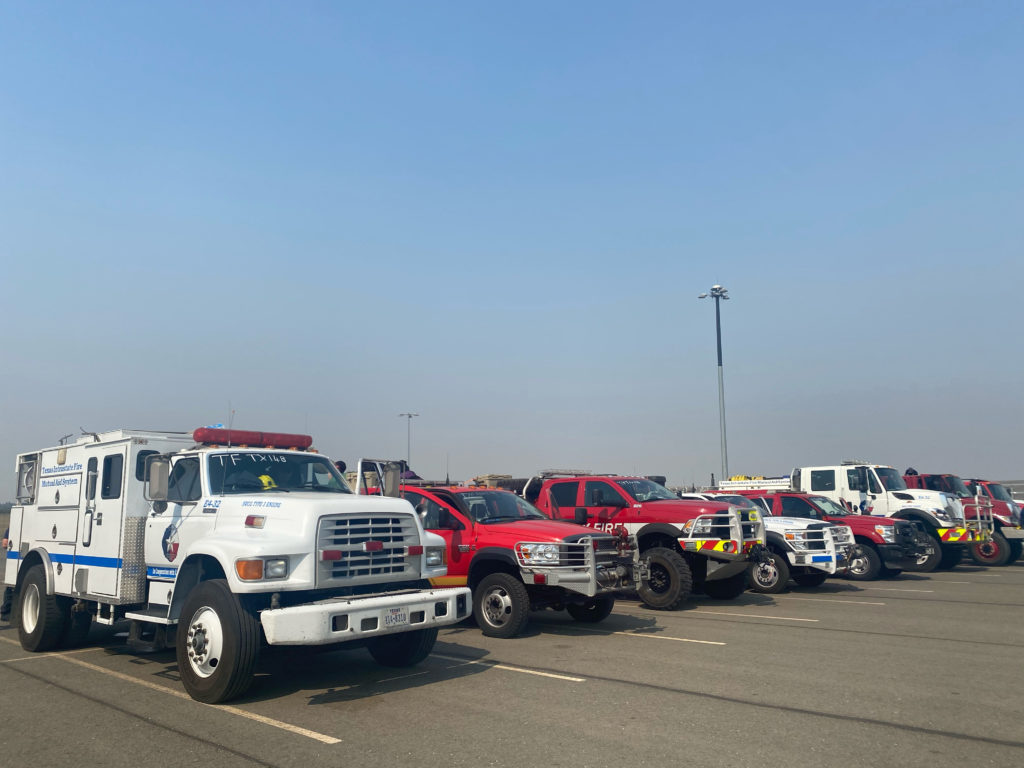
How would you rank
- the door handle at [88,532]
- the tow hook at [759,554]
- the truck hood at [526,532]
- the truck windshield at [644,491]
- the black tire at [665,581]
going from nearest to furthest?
the door handle at [88,532] → the truck hood at [526,532] → the black tire at [665,581] → the tow hook at [759,554] → the truck windshield at [644,491]

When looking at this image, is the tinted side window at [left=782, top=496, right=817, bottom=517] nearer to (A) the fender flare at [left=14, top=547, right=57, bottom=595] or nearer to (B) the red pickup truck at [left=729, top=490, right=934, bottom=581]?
(B) the red pickup truck at [left=729, top=490, right=934, bottom=581]

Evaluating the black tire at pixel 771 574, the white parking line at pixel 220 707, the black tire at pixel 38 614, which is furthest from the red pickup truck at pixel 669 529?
the black tire at pixel 38 614

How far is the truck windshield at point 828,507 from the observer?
60.2 ft

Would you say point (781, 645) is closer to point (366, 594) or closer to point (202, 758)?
point (366, 594)

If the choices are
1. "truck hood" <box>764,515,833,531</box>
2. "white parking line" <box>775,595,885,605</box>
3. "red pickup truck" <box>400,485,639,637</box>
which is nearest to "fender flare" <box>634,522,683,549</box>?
"red pickup truck" <box>400,485,639,637</box>

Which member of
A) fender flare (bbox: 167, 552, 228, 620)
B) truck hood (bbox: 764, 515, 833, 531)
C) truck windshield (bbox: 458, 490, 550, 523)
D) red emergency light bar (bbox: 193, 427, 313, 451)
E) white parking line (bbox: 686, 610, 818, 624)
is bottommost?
white parking line (bbox: 686, 610, 818, 624)

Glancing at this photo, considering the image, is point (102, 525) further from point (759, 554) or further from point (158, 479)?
point (759, 554)

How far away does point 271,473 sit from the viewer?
8.54 m

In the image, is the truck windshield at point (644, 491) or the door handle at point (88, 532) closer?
the door handle at point (88, 532)

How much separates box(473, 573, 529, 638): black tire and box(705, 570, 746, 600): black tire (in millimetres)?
5438

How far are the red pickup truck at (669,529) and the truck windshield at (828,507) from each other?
420 centimetres

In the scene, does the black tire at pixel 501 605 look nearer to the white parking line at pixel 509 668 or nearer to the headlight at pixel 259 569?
the white parking line at pixel 509 668

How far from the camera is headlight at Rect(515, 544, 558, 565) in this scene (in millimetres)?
10320

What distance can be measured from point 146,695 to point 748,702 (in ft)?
18.0
